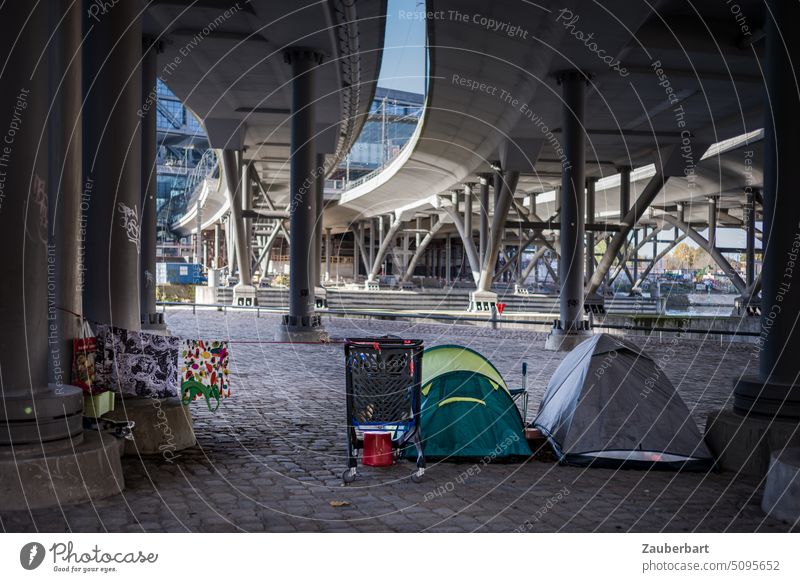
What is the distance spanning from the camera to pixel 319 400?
40.6 ft

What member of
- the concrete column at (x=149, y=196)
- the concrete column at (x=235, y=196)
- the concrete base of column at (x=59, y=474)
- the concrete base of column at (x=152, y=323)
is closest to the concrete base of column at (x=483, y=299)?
the concrete column at (x=235, y=196)

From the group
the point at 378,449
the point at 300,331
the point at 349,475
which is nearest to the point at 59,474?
the point at 349,475

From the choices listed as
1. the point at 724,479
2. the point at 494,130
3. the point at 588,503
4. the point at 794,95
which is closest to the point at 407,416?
the point at 588,503

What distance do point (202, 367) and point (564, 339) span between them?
49.1ft

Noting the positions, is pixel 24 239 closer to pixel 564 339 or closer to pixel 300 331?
pixel 300 331

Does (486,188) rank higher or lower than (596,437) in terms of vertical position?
higher

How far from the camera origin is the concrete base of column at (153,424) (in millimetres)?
8047

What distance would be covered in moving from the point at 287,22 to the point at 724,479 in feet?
51.9

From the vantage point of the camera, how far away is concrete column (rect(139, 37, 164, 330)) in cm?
1970

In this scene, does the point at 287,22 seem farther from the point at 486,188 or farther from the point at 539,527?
the point at 486,188

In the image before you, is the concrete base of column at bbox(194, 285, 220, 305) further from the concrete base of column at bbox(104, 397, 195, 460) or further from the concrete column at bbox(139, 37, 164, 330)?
the concrete base of column at bbox(104, 397, 195, 460)

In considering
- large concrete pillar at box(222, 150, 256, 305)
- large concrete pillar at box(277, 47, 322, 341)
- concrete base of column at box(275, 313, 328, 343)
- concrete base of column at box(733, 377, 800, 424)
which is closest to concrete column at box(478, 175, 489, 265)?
large concrete pillar at box(222, 150, 256, 305)

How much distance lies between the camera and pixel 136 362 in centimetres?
829

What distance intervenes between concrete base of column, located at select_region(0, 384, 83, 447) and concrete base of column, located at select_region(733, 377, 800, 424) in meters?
6.07
